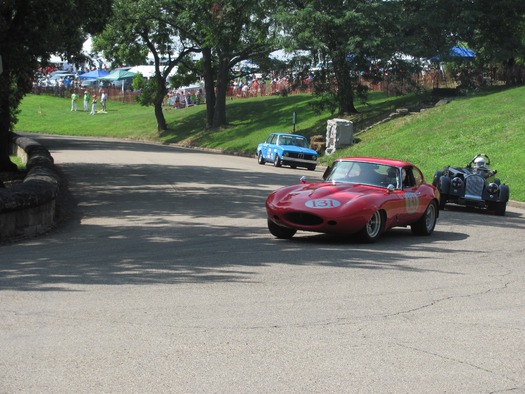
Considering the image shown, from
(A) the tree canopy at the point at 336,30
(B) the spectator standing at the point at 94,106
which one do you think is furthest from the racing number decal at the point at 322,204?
(B) the spectator standing at the point at 94,106

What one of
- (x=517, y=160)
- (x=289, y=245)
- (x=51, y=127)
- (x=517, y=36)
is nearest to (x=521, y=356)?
(x=289, y=245)

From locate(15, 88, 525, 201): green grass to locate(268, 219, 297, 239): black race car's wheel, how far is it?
1279 centimetres

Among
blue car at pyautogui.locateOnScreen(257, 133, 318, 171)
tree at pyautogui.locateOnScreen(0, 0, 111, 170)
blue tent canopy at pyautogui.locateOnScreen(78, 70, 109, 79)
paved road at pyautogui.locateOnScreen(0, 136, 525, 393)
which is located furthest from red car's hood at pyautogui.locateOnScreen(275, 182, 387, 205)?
blue tent canopy at pyautogui.locateOnScreen(78, 70, 109, 79)

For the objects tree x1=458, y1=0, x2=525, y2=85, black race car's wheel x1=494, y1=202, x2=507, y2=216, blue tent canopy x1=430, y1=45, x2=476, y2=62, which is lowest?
black race car's wheel x1=494, y1=202, x2=507, y2=216

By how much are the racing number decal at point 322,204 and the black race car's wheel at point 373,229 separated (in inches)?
25.1

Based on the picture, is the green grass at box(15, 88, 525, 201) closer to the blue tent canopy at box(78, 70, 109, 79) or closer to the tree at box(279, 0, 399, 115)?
the tree at box(279, 0, 399, 115)

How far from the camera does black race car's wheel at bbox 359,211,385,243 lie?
14.3 m

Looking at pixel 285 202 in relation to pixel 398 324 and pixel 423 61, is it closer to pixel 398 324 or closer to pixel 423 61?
pixel 398 324

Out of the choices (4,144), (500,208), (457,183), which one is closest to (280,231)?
(457,183)

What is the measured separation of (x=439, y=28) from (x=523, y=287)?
129ft

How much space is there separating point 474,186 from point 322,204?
8973mm

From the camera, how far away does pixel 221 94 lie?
204 feet

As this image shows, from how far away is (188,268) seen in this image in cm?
1138

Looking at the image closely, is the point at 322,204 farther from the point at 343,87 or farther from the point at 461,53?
the point at 461,53
